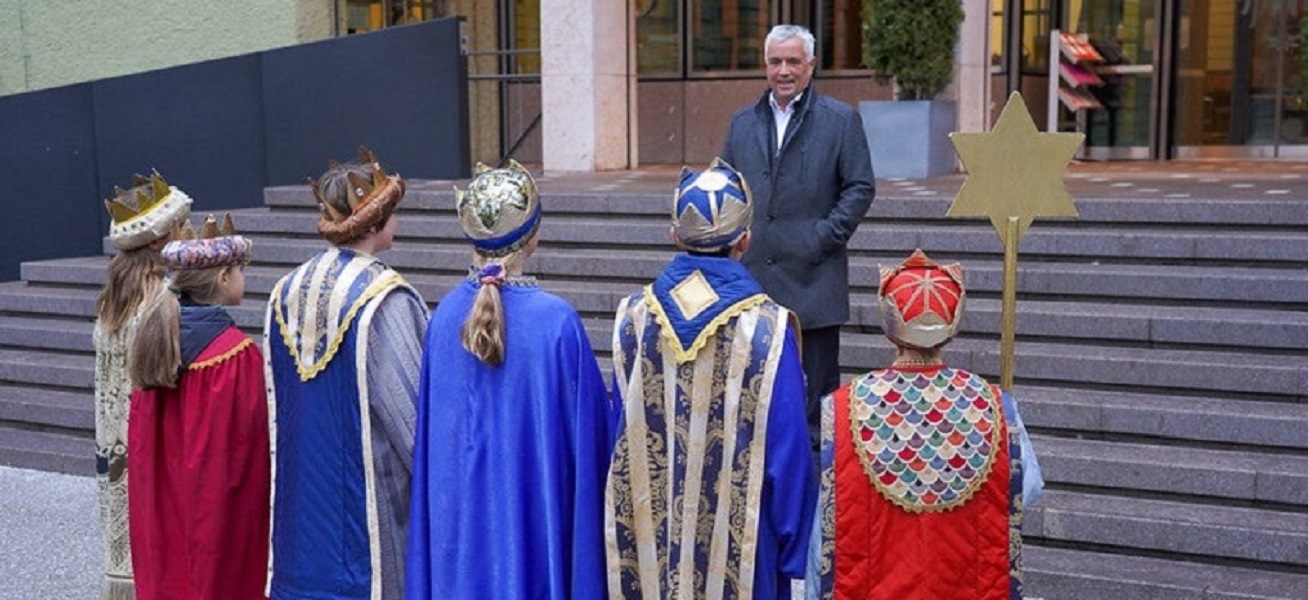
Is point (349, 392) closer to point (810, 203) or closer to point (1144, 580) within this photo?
point (810, 203)

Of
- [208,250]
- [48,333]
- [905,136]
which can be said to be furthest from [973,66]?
[208,250]

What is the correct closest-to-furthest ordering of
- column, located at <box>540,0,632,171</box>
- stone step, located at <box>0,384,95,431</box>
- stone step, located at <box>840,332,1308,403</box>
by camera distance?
stone step, located at <box>840,332,1308,403</box> < stone step, located at <box>0,384,95,431</box> < column, located at <box>540,0,632,171</box>

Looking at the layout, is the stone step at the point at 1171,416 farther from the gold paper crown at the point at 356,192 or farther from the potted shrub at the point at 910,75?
the potted shrub at the point at 910,75

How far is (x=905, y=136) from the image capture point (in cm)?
1173

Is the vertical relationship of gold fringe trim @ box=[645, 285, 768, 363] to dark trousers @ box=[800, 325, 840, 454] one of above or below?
above

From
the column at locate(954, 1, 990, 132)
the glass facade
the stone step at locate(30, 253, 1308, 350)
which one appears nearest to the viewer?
the stone step at locate(30, 253, 1308, 350)

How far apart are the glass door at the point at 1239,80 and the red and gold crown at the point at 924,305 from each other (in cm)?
1275

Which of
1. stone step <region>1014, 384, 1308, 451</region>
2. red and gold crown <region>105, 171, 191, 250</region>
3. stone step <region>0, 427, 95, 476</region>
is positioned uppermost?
red and gold crown <region>105, 171, 191, 250</region>

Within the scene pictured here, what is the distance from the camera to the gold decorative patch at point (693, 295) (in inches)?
150

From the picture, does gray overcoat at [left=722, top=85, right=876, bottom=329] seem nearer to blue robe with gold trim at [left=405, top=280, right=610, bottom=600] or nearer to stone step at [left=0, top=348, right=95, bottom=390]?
blue robe with gold trim at [left=405, top=280, right=610, bottom=600]

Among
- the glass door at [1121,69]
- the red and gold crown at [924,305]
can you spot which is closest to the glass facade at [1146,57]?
the glass door at [1121,69]

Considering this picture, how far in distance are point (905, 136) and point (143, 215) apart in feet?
25.0

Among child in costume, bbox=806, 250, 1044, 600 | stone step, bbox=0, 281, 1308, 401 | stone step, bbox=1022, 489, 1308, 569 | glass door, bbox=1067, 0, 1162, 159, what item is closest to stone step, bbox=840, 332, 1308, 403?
stone step, bbox=0, 281, 1308, 401

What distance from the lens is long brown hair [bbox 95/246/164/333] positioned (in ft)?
16.8
